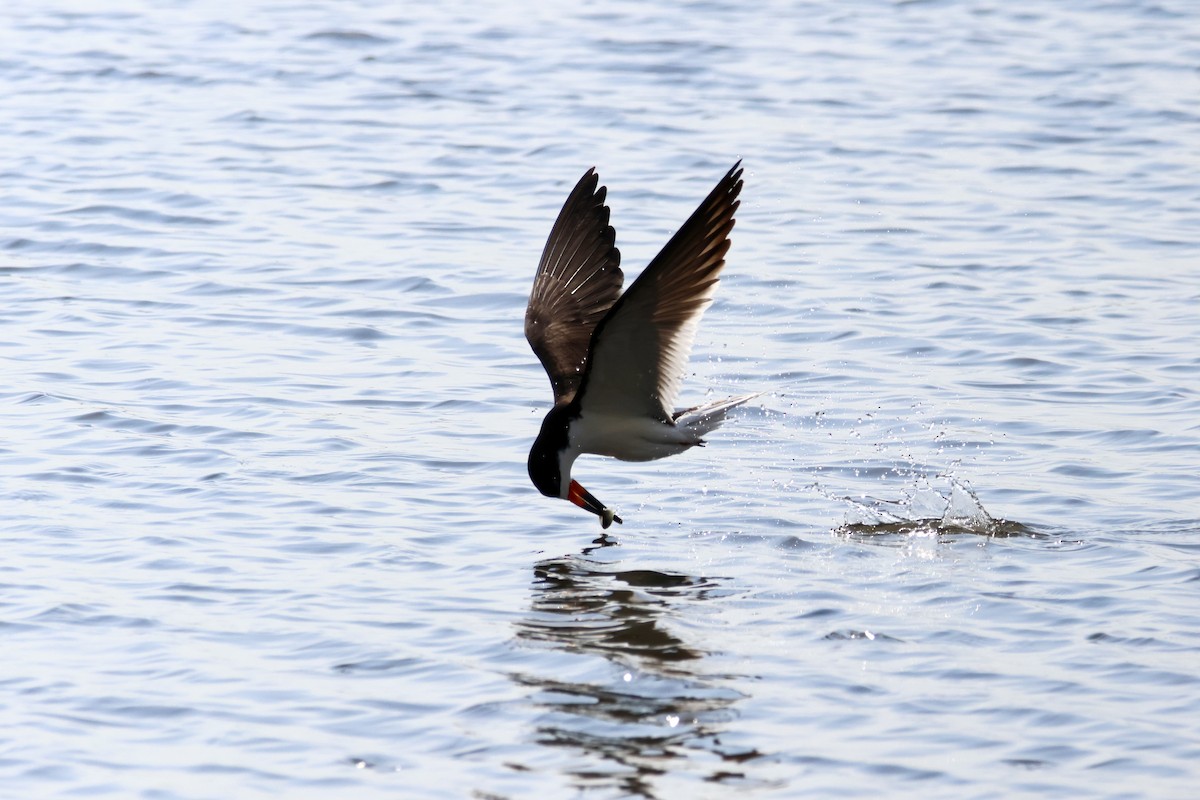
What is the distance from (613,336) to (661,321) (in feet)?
A: 0.70

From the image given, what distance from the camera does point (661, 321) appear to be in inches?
285

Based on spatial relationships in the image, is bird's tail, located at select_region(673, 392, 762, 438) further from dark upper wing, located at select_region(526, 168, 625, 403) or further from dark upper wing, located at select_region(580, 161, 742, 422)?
dark upper wing, located at select_region(526, 168, 625, 403)

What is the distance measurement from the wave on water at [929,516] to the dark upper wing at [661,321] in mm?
1109

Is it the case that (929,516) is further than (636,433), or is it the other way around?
(929,516)

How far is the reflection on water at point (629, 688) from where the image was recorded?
5.54 meters

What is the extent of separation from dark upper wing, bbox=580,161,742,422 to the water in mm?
722

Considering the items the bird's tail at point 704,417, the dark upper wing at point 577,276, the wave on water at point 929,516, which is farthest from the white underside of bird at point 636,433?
the dark upper wing at point 577,276

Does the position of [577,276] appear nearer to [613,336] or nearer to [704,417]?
[704,417]

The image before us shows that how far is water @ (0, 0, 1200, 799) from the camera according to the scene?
5.78 metres

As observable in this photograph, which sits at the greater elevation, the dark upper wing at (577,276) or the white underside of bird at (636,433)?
the dark upper wing at (577,276)

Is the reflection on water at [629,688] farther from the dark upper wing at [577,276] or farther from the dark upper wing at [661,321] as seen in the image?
the dark upper wing at [577,276]

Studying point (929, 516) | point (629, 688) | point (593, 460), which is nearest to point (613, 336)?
point (629, 688)

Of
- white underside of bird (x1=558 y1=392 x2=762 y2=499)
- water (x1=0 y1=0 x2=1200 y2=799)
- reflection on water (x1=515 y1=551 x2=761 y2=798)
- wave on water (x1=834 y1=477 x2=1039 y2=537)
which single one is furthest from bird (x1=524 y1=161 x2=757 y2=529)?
wave on water (x1=834 y1=477 x2=1039 y2=537)

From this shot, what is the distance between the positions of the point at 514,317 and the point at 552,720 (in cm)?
556
